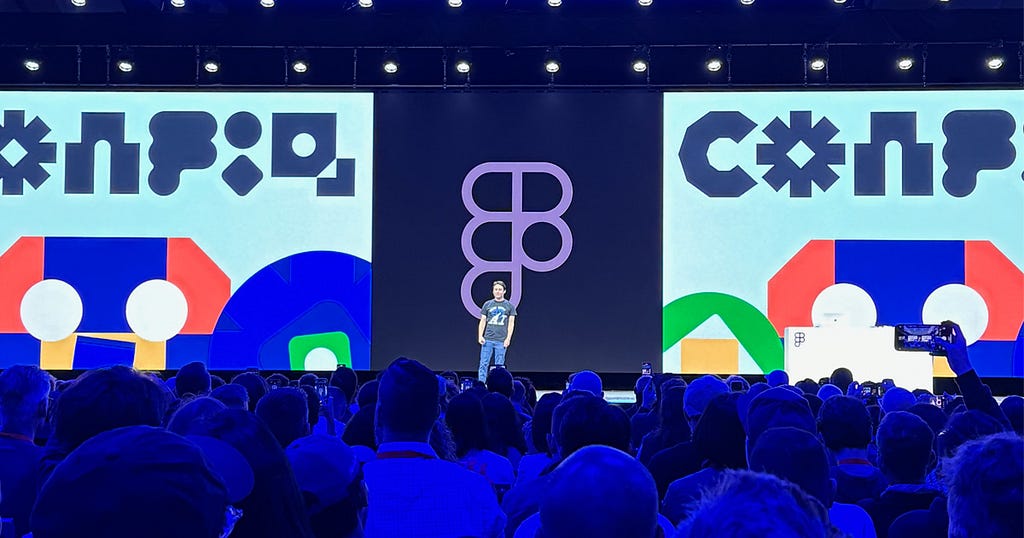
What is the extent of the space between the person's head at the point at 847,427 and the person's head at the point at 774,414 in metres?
0.85

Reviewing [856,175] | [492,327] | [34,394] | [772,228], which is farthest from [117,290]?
[34,394]

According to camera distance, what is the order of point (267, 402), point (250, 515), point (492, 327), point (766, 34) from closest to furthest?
point (250, 515), point (267, 402), point (492, 327), point (766, 34)

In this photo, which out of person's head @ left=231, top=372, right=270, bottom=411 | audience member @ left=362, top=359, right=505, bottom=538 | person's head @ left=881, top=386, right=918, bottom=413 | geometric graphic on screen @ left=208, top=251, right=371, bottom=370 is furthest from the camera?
geometric graphic on screen @ left=208, top=251, right=371, bottom=370

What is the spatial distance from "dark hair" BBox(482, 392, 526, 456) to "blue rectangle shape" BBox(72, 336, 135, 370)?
8.73m

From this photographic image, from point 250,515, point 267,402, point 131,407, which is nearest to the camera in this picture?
point 250,515

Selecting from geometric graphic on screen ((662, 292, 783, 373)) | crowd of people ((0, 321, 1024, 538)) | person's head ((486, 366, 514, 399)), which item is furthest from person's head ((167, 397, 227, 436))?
geometric graphic on screen ((662, 292, 783, 373))

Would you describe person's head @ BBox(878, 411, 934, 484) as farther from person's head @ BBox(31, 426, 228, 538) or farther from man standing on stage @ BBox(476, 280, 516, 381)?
man standing on stage @ BBox(476, 280, 516, 381)

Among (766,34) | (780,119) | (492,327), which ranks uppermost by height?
(766,34)

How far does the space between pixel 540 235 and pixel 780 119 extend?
2.98 metres

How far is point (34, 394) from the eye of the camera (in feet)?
10.3

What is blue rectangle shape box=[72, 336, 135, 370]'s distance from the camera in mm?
12203

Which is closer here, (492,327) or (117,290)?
(492,327)

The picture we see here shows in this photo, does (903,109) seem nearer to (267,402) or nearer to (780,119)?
(780,119)

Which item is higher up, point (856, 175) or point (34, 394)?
point (856, 175)
